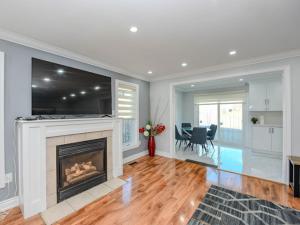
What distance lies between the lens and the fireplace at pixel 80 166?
229cm

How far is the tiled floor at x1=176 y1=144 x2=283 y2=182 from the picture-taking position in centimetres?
327

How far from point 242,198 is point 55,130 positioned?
3.08m

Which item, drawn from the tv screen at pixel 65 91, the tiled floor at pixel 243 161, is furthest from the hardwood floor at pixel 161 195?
the tv screen at pixel 65 91

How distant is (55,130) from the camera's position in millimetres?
2191

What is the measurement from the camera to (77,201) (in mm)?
2238

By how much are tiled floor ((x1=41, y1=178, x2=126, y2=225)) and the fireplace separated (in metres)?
0.10

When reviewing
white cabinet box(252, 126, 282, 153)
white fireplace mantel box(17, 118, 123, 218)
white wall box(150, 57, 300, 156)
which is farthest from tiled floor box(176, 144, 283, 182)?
white fireplace mantel box(17, 118, 123, 218)

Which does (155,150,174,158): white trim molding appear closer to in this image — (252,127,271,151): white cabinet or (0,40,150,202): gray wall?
(252,127,271,151): white cabinet

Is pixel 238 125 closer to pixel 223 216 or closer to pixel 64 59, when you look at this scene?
pixel 223 216

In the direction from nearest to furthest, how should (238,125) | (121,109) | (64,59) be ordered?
(64,59) < (121,109) < (238,125)

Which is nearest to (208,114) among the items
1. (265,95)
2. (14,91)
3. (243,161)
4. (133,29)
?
(265,95)

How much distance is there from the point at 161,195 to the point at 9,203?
223 centimetres

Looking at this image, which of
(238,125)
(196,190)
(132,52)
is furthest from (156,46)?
(238,125)

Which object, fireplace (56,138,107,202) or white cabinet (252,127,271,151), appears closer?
fireplace (56,138,107,202)
